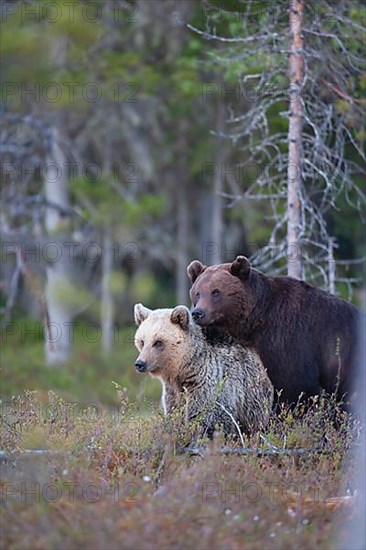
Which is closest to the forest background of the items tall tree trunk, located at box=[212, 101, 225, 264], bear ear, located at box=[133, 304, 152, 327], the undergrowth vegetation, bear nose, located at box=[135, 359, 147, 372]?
tall tree trunk, located at box=[212, 101, 225, 264]

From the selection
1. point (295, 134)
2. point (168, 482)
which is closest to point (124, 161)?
point (295, 134)

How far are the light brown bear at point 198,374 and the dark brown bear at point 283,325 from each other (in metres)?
0.32

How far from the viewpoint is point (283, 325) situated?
1147cm

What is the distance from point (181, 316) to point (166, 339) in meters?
0.27

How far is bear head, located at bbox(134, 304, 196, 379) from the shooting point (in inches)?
421

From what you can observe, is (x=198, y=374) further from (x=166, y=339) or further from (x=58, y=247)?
(x=58, y=247)

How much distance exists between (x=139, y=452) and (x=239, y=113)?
49.4 ft

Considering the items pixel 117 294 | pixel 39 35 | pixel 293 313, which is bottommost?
pixel 117 294

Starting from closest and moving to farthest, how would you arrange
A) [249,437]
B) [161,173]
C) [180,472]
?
[180,472] → [249,437] → [161,173]

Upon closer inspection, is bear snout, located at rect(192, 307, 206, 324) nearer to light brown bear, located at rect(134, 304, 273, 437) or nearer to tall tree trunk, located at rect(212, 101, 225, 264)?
light brown bear, located at rect(134, 304, 273, 437)

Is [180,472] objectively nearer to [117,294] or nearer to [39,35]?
[39,35]

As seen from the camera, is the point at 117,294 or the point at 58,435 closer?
the point at 58,435

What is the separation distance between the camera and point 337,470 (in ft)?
31.8

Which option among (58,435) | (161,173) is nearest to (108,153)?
(161,173)
